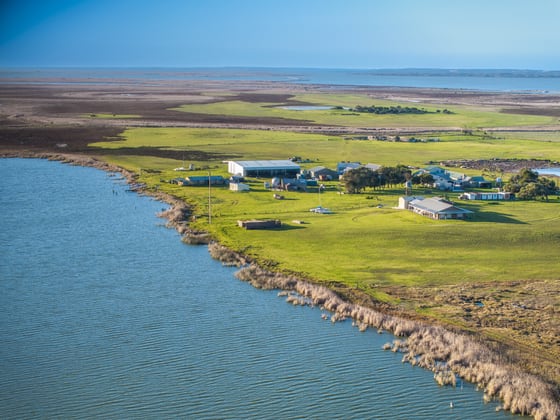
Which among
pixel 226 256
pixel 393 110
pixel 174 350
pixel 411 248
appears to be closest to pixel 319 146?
pixel 411 248

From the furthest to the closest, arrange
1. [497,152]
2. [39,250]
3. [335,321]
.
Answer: [497,152], [39,250], [335,321]

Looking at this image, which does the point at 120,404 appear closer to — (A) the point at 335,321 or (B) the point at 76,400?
(B) the point at 76,400

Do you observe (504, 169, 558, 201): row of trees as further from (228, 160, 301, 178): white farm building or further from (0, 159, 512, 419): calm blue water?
(0, 159, 512, 419): calm blue water

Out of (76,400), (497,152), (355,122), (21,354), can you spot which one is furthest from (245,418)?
(355,122)

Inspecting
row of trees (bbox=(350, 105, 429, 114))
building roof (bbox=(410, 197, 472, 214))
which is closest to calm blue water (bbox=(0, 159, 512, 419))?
building roof (bbox=(410, 197, 472, 214))

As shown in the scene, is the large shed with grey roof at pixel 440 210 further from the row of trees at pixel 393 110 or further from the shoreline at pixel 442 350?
the row of trees at pixel 393 110

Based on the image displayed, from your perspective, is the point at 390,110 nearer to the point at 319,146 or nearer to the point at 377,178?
the point at 319,146

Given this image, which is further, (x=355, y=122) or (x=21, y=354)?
(x=355, y=122)
